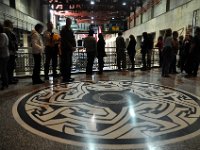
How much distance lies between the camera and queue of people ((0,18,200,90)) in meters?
5.07

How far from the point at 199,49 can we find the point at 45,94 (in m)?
4.76

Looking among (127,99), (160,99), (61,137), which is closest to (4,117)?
(61,137)

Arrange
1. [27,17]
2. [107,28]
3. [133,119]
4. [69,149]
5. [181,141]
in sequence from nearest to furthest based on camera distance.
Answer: [69,149] → [181,141] → [133,119] → [27,17] → [107,28]

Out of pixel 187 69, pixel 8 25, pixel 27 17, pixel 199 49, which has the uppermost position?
pixel 27 17

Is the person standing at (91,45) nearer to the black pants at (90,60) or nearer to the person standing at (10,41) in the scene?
the black pants at (90,60)

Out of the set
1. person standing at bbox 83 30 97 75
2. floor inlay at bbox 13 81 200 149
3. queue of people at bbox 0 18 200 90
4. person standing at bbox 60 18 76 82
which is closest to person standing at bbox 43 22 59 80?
queue of people at bbox 0 18 200 90

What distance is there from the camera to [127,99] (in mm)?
4059

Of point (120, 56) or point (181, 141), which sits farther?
point (120, 56)

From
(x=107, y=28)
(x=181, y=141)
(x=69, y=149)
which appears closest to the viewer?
(x=69, y=149)

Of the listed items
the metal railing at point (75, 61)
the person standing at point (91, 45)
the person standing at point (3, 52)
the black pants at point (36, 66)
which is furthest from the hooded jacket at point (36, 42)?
the person standing at point (91, 45)

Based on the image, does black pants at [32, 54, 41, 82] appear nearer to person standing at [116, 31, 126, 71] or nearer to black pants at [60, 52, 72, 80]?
black pants at [60, 52, 72, 80]

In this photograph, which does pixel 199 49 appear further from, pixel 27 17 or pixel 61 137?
pixel 27 17

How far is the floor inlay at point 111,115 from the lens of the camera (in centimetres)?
249

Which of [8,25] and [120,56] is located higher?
[8,25]
